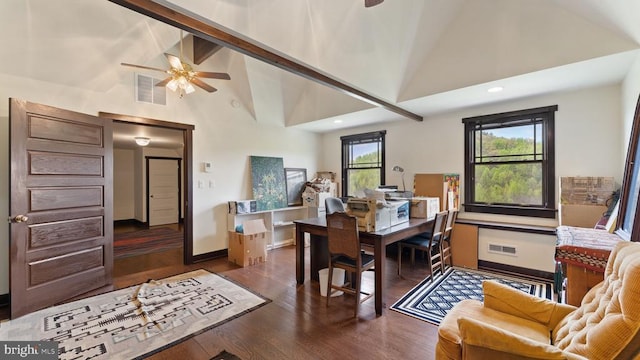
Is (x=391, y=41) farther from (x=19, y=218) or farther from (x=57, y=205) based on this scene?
(x=19, y=218)

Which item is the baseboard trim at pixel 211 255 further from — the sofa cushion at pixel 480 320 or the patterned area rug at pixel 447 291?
the sofa cushion at pixel 480 320

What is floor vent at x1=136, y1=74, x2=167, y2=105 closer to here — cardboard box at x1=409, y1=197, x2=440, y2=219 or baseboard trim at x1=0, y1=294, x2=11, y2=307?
baseboard trim at x1=0, y1=294, x2=11, y2=307

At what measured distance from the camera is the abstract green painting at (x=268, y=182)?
494 centimetres

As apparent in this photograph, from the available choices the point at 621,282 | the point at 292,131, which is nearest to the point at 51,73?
the point at 292,131

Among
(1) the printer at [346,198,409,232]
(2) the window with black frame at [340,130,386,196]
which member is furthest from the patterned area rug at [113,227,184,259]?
(1) the printer at [346,198,409,232]

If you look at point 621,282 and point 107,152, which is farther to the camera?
point 107,152

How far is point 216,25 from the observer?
80.7 inches

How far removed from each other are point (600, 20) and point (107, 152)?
Result: 5216 millimetres

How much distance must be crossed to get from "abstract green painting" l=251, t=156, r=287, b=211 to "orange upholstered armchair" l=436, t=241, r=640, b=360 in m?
3.76

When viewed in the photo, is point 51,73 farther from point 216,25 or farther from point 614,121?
point 614,121

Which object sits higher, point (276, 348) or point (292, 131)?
point (292, 131)

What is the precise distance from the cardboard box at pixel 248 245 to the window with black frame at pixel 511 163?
3262mm

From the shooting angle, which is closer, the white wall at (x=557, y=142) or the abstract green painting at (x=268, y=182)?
the white wall at (x=557, y=142)

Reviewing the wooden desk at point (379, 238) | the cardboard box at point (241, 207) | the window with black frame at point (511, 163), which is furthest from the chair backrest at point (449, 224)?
the cardboard box at point (241, 207)
